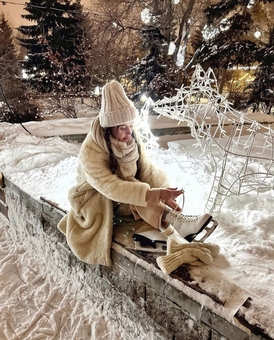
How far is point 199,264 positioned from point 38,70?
599 inches

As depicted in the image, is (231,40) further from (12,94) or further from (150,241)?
(12,94)

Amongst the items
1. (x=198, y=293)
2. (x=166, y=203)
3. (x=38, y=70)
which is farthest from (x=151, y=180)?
(x=38, y=70)

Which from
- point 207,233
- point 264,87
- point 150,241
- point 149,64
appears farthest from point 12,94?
point 207,233

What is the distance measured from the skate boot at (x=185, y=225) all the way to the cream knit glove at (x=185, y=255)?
0.12 metres

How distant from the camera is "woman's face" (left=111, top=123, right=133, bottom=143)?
198cm

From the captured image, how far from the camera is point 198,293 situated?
4.98ft

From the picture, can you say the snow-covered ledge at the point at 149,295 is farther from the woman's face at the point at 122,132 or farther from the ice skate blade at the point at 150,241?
the woman's face at the point at 122,132

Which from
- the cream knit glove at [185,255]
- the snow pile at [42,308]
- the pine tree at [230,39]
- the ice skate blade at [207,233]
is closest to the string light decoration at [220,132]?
the ice skate blade at [207,233]

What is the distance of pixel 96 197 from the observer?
210 cm

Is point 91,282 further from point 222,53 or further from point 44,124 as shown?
point 222,53

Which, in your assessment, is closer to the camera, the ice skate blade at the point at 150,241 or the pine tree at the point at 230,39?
the ice skate blade at the point at 150,241

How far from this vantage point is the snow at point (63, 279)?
5.55 ft

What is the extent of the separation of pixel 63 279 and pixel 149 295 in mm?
1273

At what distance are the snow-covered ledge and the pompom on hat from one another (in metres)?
0.85
